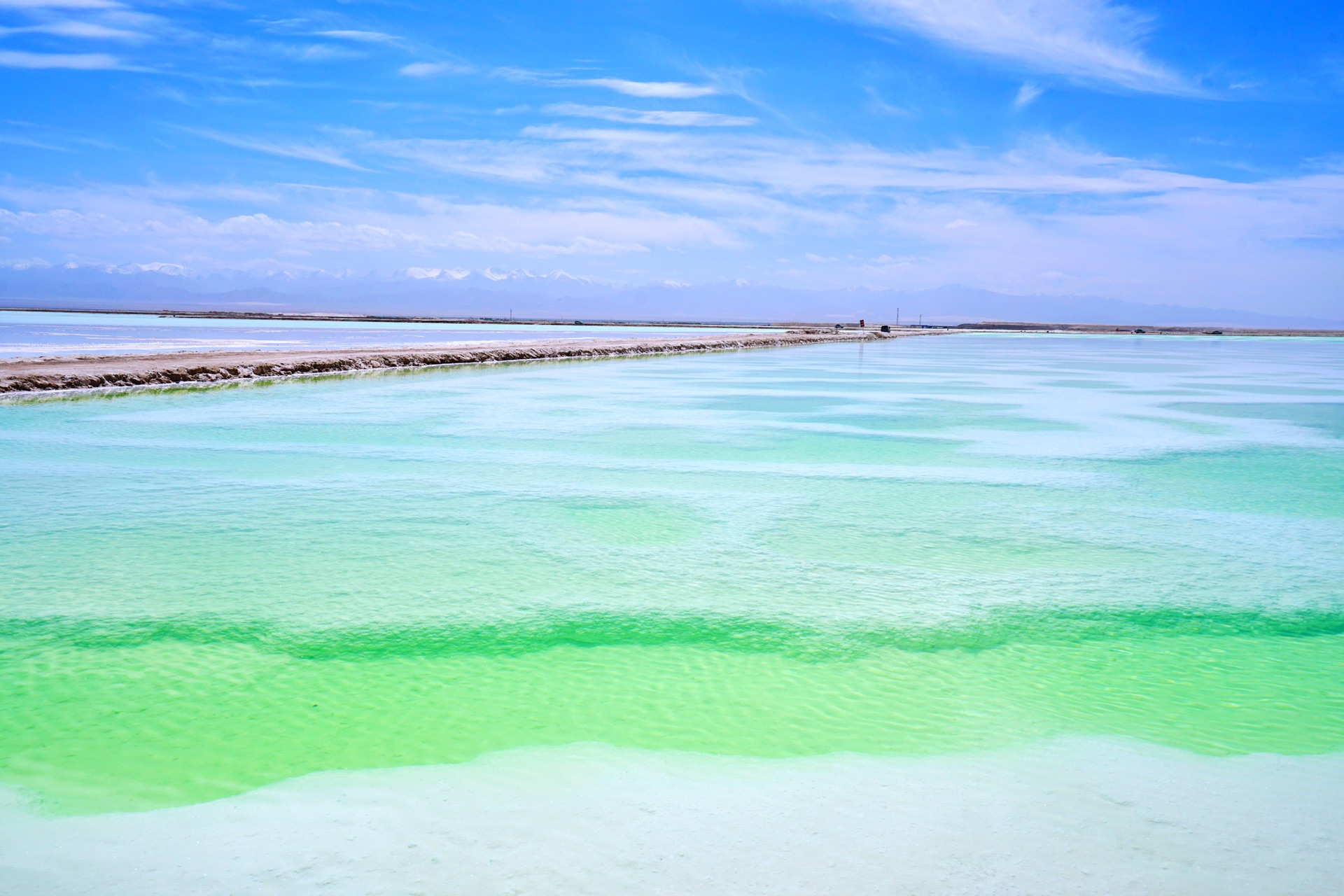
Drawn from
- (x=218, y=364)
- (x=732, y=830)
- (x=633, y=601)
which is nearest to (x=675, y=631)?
(x=633, y=601)

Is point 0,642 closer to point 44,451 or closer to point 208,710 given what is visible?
point 208,710

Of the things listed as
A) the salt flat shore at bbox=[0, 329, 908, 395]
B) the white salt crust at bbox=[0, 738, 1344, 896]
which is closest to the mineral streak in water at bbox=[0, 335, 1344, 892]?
the white salt crust at bbox=[0, 738, 1344, 896]

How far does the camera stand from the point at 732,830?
110 inches

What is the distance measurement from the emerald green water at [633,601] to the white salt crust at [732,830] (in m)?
0.16

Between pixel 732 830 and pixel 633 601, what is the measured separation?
2158mm

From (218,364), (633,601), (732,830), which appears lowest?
(732,830)

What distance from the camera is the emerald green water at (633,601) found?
3.45 meters

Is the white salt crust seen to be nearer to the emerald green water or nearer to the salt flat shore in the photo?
the emerald green water

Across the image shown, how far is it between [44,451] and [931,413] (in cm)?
1080

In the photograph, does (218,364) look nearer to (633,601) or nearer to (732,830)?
(633,601)

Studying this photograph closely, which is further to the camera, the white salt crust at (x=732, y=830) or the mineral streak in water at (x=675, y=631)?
the mineral streak in water at (x=675, y=631)

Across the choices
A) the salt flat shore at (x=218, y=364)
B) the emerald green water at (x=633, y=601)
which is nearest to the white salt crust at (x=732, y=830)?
the emerald green water at (x=633, y=601)

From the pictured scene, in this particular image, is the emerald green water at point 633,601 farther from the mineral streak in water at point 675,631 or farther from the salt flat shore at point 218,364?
the salt flat shore at point 218,364

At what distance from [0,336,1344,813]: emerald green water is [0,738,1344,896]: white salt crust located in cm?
16
